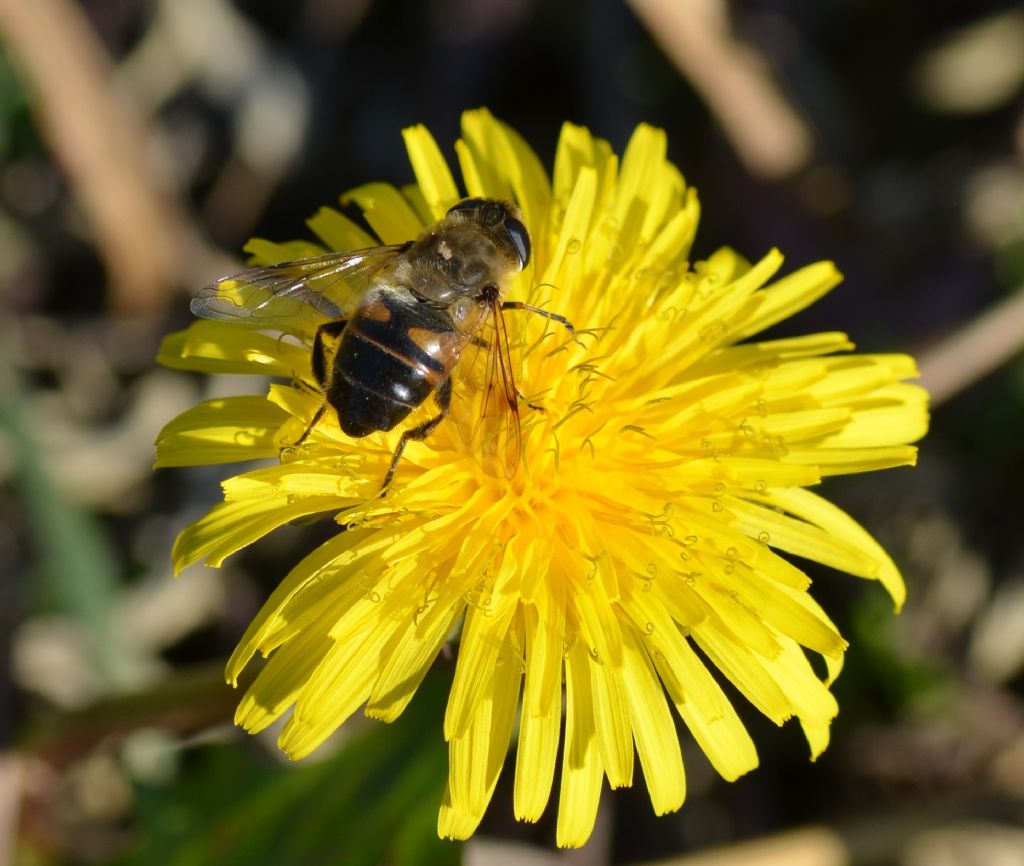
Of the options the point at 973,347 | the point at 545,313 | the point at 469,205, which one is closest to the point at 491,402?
the point at 545,313

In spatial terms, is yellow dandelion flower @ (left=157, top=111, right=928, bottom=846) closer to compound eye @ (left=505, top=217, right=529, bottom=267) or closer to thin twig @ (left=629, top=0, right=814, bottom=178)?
compound eye @ (left=505, top=217, right=529, bottom=267)

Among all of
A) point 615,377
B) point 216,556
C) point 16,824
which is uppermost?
point 216,556

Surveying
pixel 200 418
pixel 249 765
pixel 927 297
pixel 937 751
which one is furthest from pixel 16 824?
pixel 927 297

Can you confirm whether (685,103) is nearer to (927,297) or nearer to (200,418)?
(927,297)

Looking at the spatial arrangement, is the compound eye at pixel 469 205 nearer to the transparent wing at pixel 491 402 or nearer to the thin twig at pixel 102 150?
the transparent wing at pixel 491 402

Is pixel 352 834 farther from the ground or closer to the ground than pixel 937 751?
farther from the ground

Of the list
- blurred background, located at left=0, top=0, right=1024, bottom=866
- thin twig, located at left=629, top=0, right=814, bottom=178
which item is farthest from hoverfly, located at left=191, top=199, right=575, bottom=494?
thin twig, located at left=629, top=0, right=814, bottom=178
